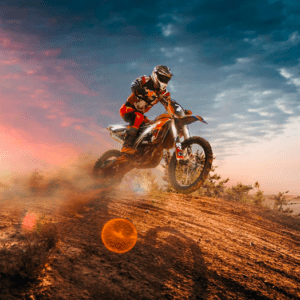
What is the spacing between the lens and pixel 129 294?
2.36m

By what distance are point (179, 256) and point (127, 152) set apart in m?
4.40

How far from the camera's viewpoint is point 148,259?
9.96 ft

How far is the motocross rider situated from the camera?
5.89 m

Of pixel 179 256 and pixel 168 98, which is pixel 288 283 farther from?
pixel 168 98

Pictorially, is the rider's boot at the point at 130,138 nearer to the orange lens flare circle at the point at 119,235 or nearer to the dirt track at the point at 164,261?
the dirt track at the point at 164,261

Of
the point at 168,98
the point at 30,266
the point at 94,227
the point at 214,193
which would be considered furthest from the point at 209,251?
the point at 214,193

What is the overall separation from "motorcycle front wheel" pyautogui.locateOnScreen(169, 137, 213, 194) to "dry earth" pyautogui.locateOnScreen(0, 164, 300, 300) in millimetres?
867

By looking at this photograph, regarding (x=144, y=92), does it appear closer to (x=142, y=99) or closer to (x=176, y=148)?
(x=142, y=99)

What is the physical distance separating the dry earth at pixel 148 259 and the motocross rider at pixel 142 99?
8.88ft

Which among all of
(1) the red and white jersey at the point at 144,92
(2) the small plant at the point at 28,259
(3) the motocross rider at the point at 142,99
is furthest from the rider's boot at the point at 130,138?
(2) the small plant at the point at 28,259

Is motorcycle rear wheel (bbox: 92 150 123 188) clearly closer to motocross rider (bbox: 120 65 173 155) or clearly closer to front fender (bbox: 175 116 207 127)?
motocross rider (bbox: 120 65 173 155)

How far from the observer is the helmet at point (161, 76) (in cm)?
579

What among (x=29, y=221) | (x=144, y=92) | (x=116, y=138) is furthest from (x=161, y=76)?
(x=29, y=221)

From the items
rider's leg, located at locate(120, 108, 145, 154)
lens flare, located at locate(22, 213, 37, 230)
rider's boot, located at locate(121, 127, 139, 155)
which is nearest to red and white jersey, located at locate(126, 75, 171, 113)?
rider's leg, located at locate(120, 108, 145, 154)
